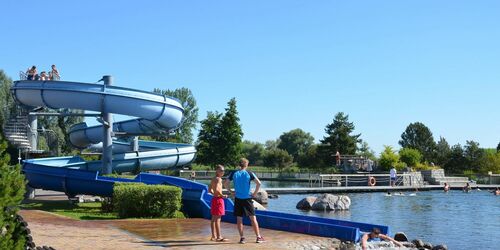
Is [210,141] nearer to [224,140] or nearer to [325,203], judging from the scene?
[224,140]

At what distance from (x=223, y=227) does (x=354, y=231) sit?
3.72m

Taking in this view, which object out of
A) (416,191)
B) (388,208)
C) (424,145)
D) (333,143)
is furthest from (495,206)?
(424,145)

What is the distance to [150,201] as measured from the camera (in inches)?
654

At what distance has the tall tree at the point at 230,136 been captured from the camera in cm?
7256

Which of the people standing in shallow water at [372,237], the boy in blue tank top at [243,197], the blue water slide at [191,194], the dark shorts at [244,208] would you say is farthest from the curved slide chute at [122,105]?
the people standing in shallow water at [372,237]

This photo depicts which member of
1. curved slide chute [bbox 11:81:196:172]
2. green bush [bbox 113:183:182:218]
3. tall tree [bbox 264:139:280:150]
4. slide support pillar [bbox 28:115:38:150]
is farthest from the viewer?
tall tree [bbox 264:139:280:150]

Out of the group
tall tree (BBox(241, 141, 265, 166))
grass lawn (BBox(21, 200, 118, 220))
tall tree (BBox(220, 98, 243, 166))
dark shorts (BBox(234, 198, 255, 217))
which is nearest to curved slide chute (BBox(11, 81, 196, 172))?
grass lawn (BBox(21, 200, 118, 220))

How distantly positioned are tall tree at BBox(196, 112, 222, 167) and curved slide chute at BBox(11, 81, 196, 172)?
44002 mm

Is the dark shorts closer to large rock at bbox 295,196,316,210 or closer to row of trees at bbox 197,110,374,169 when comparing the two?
large rock at bbox 295,196,316,210

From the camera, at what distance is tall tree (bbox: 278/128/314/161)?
14812 centimetres

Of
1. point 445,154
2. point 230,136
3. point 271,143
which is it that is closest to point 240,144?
point 230,136

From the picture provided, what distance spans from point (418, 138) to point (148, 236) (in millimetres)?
115671

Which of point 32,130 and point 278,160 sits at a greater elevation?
point 278,160

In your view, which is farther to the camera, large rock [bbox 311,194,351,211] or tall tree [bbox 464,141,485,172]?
tall tree [bbox 464,141,485,172]
